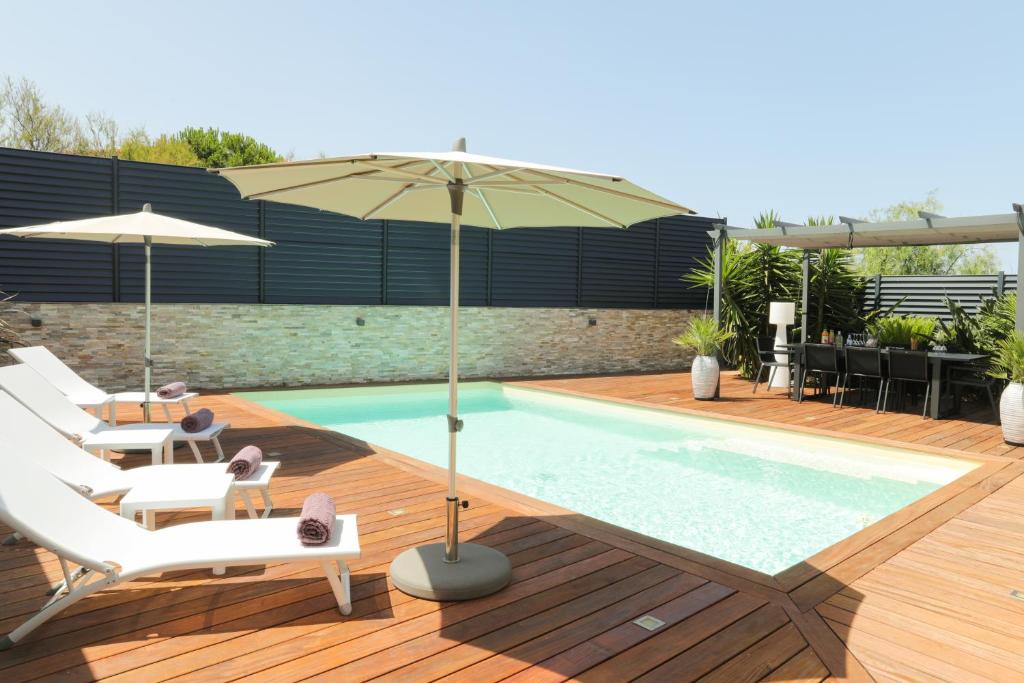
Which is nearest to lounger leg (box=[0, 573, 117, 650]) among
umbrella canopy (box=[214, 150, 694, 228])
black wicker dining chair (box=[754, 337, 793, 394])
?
umbrella canopy (box=[214, 150, 694, 228])

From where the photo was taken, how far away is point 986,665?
9.13 ft

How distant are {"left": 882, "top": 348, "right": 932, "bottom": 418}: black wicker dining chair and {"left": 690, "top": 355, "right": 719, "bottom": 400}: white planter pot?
2.34 m

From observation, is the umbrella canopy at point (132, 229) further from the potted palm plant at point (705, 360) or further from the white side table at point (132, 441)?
the potted palm plant at point (705, 360)

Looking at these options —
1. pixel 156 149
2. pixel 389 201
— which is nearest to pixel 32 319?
pixel 389 201

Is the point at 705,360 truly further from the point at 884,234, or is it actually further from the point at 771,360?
the point at 884,234

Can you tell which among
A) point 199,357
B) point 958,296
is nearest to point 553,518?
point 199,357

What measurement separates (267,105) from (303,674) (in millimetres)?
35006

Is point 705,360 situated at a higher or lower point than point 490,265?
lower

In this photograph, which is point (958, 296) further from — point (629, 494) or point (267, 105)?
A: point (267, 105)

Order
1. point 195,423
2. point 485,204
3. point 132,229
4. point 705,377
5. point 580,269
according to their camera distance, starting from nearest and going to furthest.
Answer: point 485,204 < point 195,423 < point 132,229 < point 705,377 < point 580,269

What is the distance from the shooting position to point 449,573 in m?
3.41

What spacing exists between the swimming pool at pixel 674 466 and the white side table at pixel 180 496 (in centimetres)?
312

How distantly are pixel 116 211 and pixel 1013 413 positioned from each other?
38.2 feet

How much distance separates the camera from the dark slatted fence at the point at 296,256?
31.6 feet
